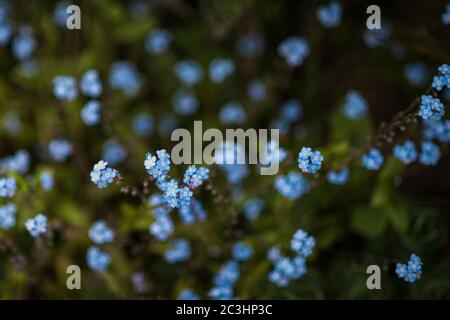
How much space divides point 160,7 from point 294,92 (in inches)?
63.4

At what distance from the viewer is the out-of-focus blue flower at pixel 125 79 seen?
4168mm

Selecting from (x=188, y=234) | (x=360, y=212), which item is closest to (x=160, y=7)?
(x=188, y=234)

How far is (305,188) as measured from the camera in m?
3.02

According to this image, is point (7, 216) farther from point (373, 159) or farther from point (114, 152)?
point (373, 159)

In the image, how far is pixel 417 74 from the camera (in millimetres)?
3951

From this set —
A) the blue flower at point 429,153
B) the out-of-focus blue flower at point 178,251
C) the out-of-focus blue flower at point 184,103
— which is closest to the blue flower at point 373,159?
the blue flower at point 429,153

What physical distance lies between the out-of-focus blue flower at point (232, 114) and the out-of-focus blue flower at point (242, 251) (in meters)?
1.25

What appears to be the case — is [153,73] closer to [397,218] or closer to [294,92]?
[294,92]

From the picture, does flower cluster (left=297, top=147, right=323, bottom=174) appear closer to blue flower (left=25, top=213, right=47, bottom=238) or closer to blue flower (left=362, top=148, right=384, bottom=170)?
blue flower (left=362, top=148, right=384, bottom=170)

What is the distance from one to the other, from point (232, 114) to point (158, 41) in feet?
3.28

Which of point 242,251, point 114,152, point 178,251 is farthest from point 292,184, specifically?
point 114,152

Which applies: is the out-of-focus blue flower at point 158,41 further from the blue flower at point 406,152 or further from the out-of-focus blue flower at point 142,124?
the blue flower at point 406,152

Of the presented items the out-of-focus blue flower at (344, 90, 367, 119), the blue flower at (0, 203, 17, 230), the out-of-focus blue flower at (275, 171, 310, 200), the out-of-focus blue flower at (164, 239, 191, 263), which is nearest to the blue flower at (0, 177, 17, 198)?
the blue flower at (0, 203, 17, 230)

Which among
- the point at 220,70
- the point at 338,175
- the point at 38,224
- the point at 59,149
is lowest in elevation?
the point at 38,224
